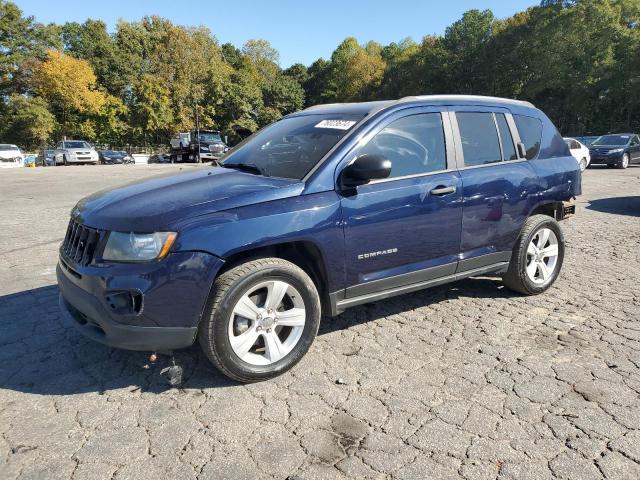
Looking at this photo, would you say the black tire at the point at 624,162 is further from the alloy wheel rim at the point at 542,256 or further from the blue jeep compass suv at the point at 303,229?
the blue jeep compass suv at the point at 303,229

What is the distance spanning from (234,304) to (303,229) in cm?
63

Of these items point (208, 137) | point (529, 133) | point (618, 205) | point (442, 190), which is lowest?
point (618, 205)

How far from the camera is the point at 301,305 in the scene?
10.0 ft

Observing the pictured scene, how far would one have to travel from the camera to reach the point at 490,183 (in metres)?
3.86

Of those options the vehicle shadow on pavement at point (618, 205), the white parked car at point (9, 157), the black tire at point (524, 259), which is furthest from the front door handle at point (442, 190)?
the white parked car at point (9, 157)

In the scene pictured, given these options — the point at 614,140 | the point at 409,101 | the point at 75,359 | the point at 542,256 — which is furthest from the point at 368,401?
the point at 614,140

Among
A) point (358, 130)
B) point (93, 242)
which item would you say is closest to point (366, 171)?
point (358, 130)

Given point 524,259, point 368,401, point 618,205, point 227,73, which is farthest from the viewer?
point 227,73

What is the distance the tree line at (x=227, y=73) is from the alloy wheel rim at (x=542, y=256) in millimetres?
39283

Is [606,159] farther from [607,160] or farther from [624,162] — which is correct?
[624,162]

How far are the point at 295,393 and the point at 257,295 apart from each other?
0.65m

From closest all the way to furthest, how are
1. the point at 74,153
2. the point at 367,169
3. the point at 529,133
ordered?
the point at 367,169, the point at 529,133, the point at 74,153

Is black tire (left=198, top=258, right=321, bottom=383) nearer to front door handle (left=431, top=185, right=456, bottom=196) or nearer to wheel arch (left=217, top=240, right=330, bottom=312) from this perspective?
wheel arch (left=217, top=240, right=330, bottom=312)

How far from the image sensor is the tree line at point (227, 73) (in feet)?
127
